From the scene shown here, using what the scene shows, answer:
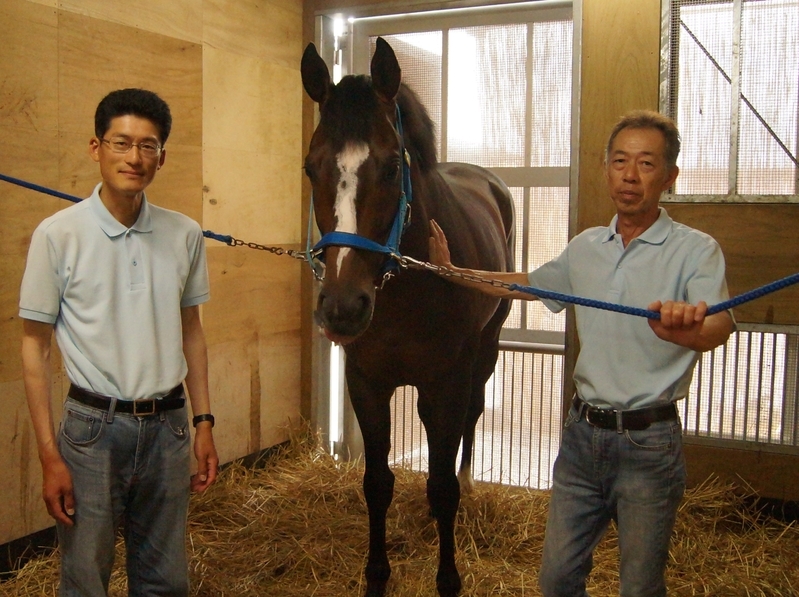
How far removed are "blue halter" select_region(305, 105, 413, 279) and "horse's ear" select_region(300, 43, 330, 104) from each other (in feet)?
0.67

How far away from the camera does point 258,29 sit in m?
3.30

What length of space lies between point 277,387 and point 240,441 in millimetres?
333

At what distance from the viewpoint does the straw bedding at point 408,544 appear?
2371mm

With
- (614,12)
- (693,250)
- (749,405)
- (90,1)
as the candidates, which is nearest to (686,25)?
(614,12)

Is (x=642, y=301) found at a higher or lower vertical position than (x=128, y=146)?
lower

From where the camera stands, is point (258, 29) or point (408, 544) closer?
point (408, 544)

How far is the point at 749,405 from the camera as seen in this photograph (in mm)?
2967

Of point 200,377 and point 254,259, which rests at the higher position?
point 254,259

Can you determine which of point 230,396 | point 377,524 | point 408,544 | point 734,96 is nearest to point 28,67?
point 230,396

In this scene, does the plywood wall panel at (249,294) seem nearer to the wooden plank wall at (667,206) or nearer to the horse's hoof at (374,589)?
the horse's hoof at (374,589)

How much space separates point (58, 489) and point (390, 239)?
90cm

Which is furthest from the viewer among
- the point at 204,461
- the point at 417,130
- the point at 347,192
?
the point at 417,130

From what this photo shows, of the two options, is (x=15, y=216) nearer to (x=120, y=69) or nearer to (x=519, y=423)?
(x=120, y=69)

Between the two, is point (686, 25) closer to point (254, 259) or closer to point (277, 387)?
point (254, 259)
